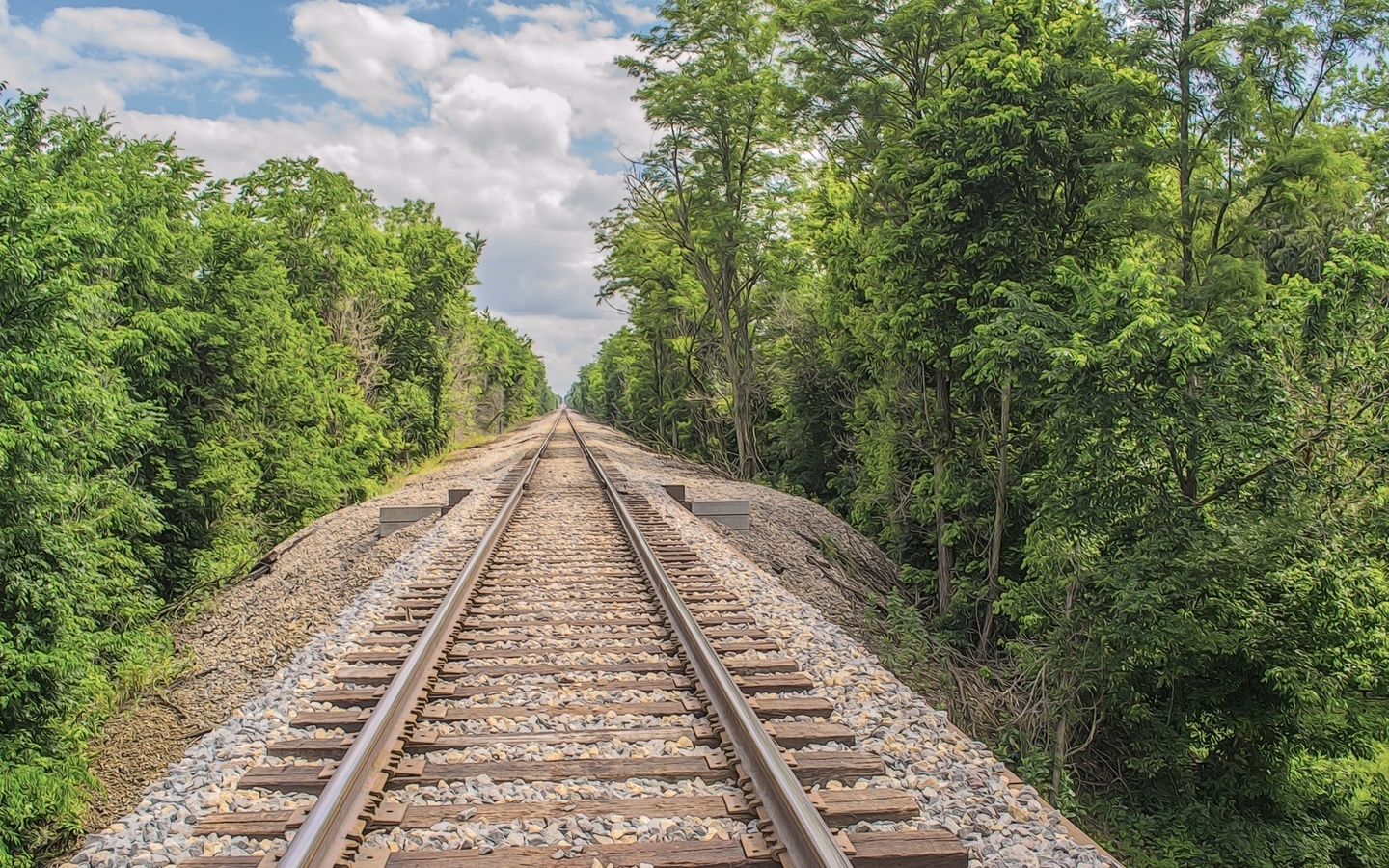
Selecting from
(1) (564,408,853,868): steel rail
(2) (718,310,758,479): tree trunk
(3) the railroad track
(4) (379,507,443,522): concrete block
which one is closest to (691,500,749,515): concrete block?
(4) (379,507,443,522): concrete block

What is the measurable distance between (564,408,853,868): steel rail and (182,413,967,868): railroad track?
1 cm

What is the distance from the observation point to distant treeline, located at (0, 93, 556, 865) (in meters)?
8.77

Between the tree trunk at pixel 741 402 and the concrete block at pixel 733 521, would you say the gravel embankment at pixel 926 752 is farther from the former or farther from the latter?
the tree trunk at pixel 741 402

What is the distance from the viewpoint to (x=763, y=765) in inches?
152

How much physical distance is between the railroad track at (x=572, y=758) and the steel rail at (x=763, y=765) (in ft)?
0.04

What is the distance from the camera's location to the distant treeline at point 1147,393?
301 inches

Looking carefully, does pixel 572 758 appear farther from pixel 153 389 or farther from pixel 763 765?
pixel 153 389

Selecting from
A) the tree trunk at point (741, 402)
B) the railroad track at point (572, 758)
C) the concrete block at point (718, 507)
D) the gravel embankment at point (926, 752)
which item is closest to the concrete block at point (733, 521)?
the concrete block at point (718, 507)

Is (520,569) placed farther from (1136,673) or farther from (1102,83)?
(1102,83)

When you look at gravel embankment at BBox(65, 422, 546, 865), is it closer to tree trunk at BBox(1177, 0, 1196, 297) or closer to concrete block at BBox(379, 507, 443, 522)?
concrete block at BBox(379, 507, 443, 522)

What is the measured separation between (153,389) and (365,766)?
1606 centimetres

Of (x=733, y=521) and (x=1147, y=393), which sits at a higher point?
(x=1147, y=393)

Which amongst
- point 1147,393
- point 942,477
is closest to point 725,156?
point 942,477

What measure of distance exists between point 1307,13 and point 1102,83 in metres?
2.05
